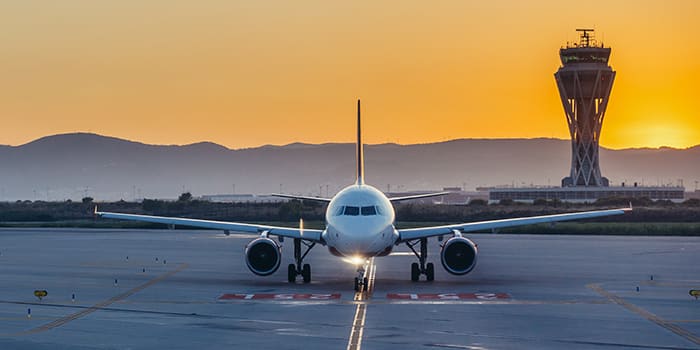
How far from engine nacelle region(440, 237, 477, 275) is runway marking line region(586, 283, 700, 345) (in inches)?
178

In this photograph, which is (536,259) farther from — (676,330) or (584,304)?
(676,330)

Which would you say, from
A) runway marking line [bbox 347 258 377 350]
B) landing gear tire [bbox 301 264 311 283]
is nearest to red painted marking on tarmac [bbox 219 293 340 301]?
runway marking line [bbox 347 258 377 350]

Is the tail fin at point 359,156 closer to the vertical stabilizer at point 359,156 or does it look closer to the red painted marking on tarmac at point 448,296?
the vertical stabilizer at point 359,156

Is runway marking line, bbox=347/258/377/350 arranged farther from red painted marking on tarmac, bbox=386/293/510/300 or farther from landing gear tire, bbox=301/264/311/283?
landing gear tire, bbox=301/264/311/283

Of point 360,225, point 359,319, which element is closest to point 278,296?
point 360,225

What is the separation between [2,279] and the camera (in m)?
46.9

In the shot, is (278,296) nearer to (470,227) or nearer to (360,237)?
(360,237)

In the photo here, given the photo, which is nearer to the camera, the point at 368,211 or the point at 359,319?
the point at 359,319

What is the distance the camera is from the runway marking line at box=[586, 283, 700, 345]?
28.2 meters

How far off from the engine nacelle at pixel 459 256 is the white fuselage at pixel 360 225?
2.30 m

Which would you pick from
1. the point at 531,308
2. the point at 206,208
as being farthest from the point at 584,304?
the point at 206,208

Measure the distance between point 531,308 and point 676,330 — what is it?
6.14m

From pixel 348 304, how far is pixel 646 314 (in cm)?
A: 903

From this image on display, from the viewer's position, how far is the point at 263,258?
44281 millimetres
